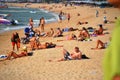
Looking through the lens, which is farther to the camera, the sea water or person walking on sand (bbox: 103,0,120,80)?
the sea water

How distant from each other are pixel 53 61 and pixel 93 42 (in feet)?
17.6

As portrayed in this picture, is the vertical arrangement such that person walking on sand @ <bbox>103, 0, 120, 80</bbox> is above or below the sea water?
above

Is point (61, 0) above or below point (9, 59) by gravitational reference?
below

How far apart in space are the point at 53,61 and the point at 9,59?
2.46 metres

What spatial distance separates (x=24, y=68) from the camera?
1257 cm

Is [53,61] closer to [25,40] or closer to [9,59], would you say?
[9,59]

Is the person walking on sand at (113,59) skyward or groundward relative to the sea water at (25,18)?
skyward

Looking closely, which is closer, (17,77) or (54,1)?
(17,77)

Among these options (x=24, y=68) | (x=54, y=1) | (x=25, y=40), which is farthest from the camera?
(x=54, y=1)

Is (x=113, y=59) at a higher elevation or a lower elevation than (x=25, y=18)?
higher

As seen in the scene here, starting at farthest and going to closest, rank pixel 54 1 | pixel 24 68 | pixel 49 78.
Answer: pixel 54 1, pixel 24 68, pixel 49 78

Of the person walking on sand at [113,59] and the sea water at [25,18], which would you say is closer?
the person walking on sand at [113,59]

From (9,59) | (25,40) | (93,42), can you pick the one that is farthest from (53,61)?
(25,40)

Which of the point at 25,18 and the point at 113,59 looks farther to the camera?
the point at 25,18
